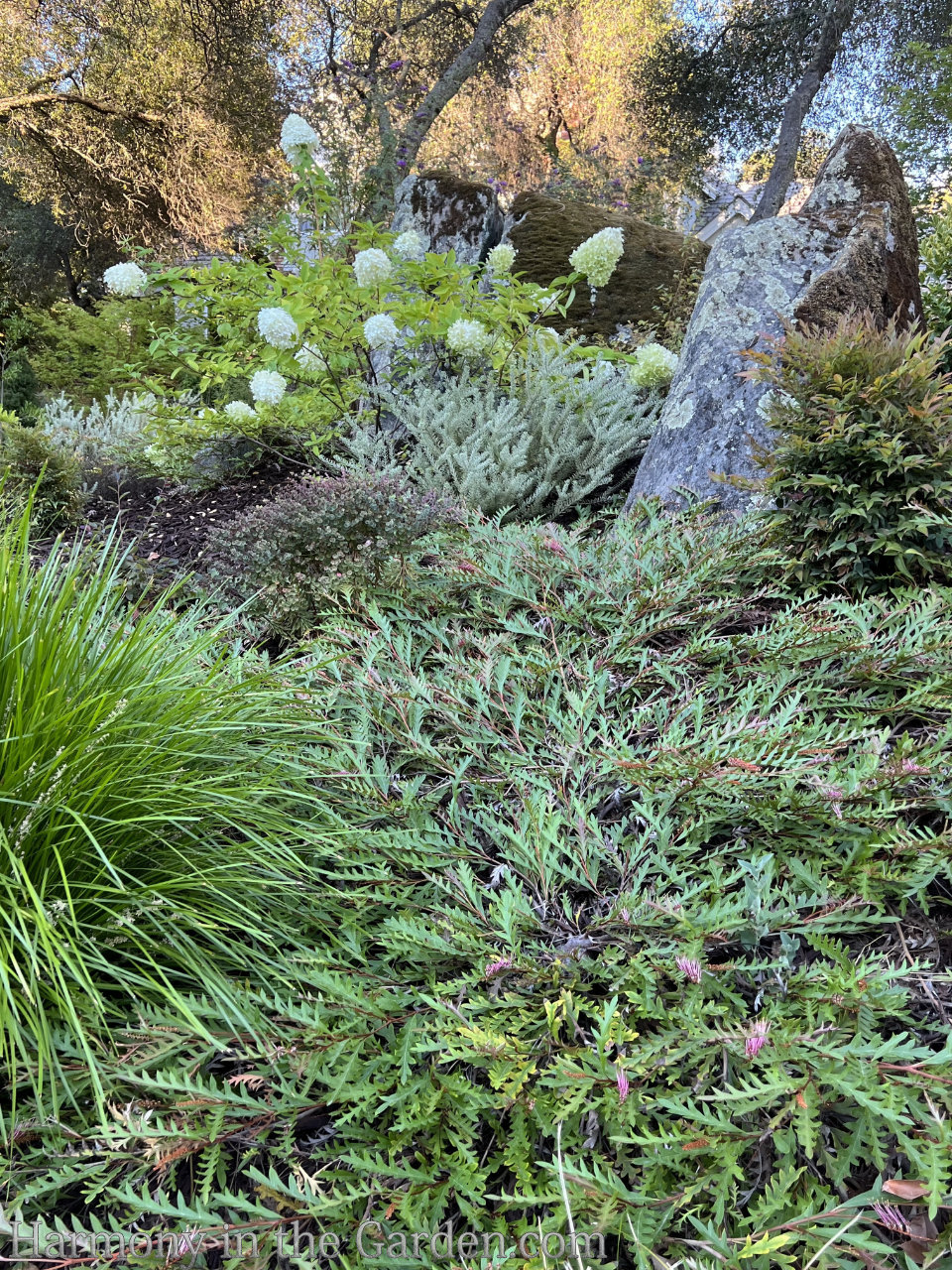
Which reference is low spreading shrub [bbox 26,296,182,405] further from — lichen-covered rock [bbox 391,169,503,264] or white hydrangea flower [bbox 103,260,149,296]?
white hydrangea flower [bbox 103,260,149,296]

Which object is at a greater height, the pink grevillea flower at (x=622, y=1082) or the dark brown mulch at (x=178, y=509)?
the pink grevillea flower at (x=622, y=1082)

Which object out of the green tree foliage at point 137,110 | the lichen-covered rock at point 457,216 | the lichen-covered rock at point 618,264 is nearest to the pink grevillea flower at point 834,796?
the lichen-covered rock at point 618,264

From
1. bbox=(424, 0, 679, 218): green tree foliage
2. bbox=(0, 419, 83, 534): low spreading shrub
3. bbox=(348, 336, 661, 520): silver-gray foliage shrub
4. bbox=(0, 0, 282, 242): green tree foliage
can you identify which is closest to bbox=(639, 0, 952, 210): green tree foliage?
bbox=(424, 0, 679, 218): green tree foliage

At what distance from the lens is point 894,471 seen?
6.48 ft

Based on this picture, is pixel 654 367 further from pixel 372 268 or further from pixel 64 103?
pixel 64 103

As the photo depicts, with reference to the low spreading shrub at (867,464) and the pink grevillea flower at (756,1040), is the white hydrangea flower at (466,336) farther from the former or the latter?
the pink grevillea flower at (756,1040)

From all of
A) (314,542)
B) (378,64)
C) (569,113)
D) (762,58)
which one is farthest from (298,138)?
(569,113)

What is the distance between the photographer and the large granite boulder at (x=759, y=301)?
3133 mm

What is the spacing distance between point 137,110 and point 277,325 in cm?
1151

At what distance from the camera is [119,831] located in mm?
1218

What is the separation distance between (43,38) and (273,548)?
44.8 feet

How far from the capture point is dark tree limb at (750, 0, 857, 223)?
482 inches

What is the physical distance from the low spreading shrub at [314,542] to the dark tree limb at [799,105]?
1232cm

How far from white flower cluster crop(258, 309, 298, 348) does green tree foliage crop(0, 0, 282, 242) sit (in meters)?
10.8
